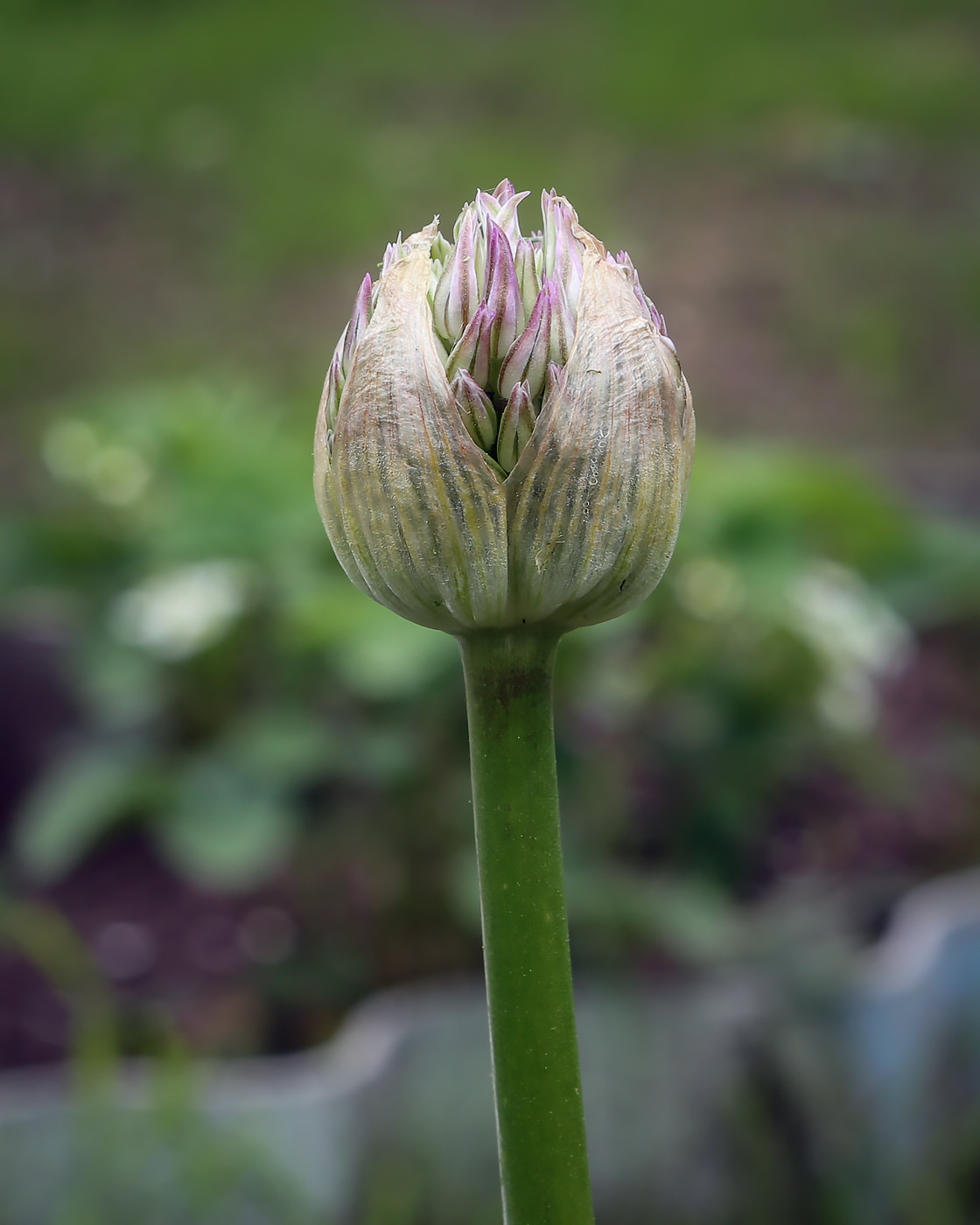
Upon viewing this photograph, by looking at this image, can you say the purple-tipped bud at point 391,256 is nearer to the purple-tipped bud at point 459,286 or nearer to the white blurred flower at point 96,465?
the purple-tipped bud at point 459,286

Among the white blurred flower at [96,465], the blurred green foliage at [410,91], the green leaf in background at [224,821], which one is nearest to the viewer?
the green leaf in background at [224,821]

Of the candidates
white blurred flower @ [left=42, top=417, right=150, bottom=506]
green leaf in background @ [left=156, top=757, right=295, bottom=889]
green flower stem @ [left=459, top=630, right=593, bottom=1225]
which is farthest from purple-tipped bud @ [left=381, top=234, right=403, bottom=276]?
white blurred flower @ [left=42, top=417, right=150, bottom=506]

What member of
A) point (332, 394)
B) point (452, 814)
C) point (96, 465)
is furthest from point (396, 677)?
point (332, 394)

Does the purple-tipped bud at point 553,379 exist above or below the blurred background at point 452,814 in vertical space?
below

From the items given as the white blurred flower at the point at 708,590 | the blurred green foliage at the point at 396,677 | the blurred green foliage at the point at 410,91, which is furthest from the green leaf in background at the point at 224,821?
the blurred green foliage at the point at 410,91

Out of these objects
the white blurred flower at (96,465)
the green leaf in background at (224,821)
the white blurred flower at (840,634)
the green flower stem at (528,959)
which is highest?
the white blurred flower at (96,465)

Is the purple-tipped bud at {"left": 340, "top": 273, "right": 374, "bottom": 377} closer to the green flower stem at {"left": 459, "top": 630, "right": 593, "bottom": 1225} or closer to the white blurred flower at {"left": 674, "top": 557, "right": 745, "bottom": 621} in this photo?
the green flower stem at {"left": 459, "top": 630, "right": 593, "bottom": 1225}

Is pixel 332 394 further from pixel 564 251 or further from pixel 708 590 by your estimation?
pixel 708 590

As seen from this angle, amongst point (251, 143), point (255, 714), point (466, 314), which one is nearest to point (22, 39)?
point (251, 143)
